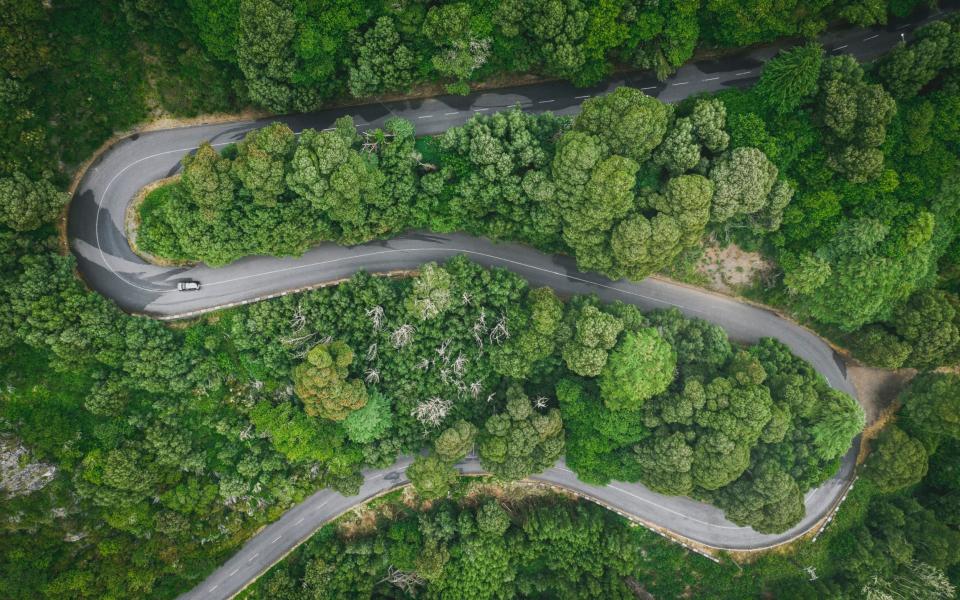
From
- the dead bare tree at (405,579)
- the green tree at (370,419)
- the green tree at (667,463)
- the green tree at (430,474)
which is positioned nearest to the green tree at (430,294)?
the green tree at (370,419)

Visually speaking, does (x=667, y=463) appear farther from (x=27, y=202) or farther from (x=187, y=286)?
(x=27, y=202)

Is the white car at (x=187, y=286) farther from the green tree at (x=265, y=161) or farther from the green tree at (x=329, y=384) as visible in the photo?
the green tree at (x=329, y=384)

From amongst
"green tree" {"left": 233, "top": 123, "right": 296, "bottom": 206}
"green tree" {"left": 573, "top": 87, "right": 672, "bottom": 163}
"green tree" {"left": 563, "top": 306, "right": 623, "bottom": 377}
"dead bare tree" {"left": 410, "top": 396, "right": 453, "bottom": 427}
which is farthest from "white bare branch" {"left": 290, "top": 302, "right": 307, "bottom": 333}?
"green tree" {"left": 573, "top": 87, "right": 672, "bottom": 163}

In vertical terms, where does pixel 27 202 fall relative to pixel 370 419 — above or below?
above

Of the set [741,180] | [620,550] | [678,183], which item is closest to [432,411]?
[620,550]

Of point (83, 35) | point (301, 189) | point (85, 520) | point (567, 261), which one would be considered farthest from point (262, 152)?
point (85, 520)

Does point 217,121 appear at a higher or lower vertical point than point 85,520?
higher

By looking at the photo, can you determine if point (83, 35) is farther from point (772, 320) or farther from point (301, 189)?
point (772, 320)
